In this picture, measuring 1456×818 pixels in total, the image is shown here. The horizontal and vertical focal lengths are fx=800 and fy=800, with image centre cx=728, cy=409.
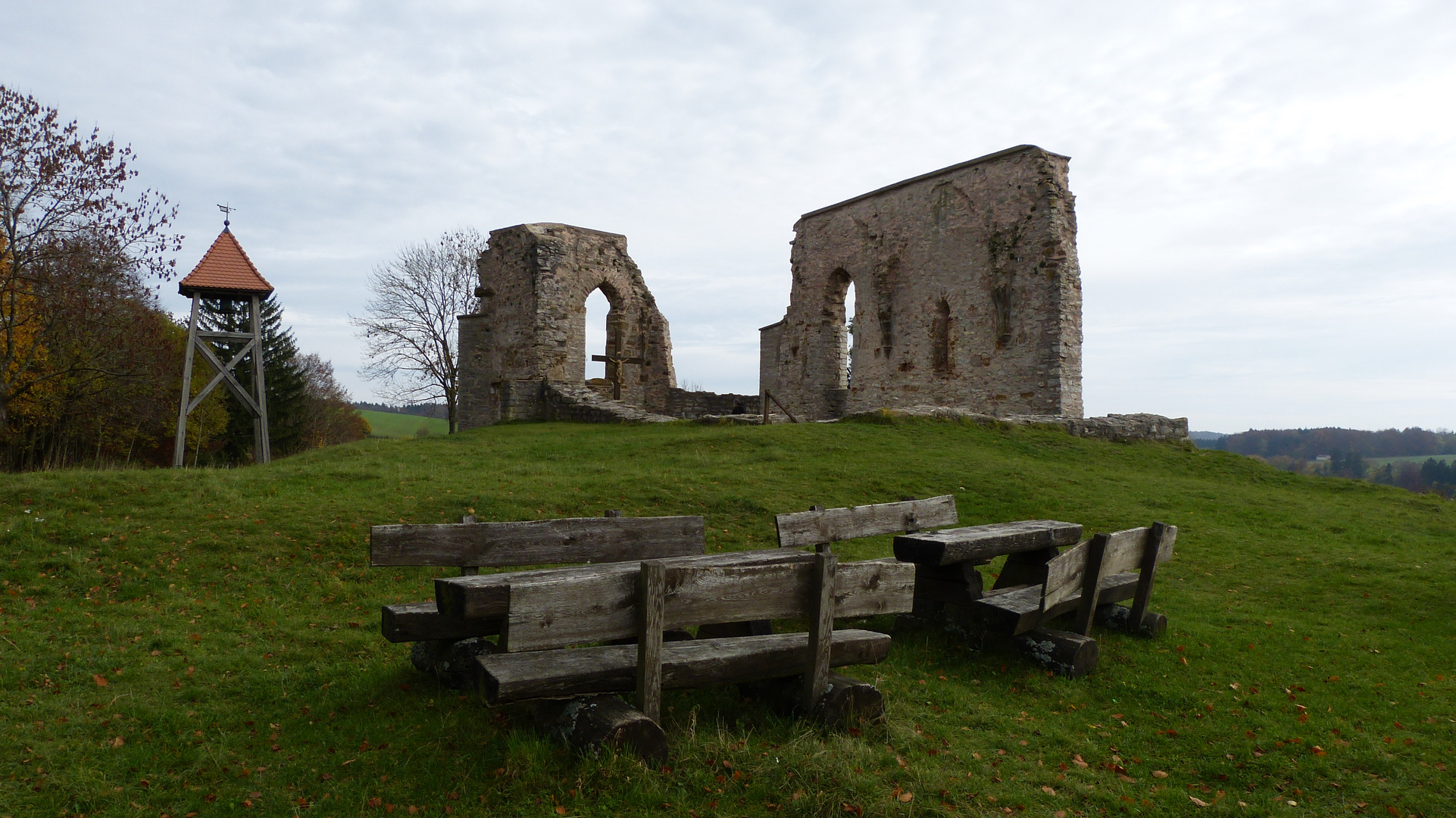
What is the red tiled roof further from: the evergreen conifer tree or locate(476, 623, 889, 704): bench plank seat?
locate(476, 623, 889, 704): bench plank seat

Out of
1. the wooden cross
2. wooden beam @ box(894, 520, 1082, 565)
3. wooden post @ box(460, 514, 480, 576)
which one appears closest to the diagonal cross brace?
the wooden cross

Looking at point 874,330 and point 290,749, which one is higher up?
point 874,330

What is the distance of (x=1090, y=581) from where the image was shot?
5547 mm

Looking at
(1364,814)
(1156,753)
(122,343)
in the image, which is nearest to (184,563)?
(1156,753)

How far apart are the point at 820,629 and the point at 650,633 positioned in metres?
0.95

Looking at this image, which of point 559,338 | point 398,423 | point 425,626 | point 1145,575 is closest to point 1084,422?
point 1145,575

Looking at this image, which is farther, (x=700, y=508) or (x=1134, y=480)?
(x=1134, y=480)

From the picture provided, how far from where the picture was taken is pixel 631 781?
3438 millimetres

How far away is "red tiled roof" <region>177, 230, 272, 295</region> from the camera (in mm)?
19188

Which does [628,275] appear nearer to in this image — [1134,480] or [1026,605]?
[1134,480]

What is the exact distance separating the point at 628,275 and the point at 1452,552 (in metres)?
20.7

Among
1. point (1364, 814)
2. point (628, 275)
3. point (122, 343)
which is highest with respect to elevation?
point (628, 275)

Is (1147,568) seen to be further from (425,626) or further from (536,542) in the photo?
(425,626)

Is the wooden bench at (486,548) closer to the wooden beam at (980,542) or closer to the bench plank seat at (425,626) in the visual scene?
the bench plank seat at (425,626)
